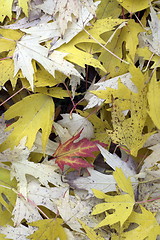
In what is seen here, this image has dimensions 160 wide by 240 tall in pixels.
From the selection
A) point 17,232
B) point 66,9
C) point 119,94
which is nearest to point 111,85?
point 119,94

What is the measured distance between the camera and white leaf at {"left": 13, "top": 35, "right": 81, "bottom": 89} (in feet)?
2.60

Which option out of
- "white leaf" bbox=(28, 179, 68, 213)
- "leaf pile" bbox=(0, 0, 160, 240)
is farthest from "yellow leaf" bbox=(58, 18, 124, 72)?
"white leaf" bbox=(28, 179, 68, 213)

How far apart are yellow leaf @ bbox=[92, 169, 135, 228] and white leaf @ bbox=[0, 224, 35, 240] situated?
209 millimetres

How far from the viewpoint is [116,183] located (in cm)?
80

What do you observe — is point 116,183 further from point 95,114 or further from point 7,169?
point 7,169

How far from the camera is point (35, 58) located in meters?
0.81

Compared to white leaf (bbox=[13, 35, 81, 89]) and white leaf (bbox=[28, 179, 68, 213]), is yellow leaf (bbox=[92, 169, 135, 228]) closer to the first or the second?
white leaf (bbox=[28, 179, 68, 213])

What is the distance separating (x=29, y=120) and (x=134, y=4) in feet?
1.48

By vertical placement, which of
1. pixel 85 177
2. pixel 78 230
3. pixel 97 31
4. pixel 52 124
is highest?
pixel 97 31

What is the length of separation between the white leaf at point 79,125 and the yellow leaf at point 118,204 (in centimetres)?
16

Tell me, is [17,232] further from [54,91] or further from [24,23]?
[24,23]

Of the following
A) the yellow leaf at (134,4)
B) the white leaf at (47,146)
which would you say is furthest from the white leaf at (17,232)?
the yellow leaf at (134,4)

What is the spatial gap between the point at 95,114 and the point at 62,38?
241mm

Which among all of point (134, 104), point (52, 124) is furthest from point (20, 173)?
point (134, 104)
